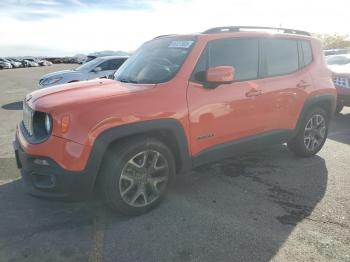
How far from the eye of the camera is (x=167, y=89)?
142 inches

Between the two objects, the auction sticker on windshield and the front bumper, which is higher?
the auction sticker on windshield

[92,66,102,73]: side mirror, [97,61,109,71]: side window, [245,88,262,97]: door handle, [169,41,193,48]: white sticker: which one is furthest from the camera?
[97,61,109,71]: side window

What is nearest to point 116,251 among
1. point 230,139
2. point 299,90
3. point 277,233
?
point 277,233

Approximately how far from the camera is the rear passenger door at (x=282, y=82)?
4508 millimetres

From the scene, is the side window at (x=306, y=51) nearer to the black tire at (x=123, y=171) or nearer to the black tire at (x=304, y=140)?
the black tire at (x=304, y=140)

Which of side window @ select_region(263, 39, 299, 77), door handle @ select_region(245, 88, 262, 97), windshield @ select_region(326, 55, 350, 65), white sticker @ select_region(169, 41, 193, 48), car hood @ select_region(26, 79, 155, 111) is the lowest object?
door handle @ select_region(245, 88, 262, 97)

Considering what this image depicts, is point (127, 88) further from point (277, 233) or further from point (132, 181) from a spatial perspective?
point (277, 233)

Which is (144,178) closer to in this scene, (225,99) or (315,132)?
(225,99)

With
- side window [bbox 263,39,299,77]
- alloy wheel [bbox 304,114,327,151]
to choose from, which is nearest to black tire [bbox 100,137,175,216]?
side window [bbox 263,39,299,77]

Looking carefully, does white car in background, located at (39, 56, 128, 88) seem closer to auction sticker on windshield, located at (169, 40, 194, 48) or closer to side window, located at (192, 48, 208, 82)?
auction sticker on windshield, located at (169, 40, 194, 48)

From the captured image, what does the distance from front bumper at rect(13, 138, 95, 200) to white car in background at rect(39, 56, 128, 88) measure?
7.46 metres

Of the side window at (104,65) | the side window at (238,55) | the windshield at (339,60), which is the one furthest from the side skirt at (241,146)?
the side window at (104,65)

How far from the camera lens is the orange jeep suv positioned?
3176 millimetres

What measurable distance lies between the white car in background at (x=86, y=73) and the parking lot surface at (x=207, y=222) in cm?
590
